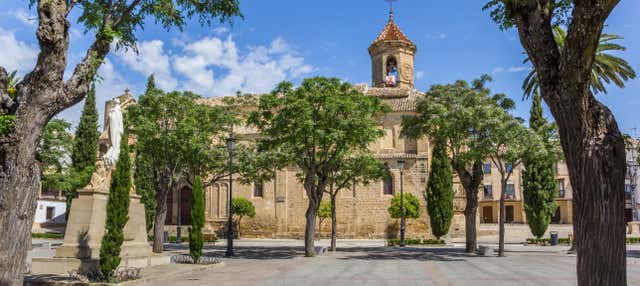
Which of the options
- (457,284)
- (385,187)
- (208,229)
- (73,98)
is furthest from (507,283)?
(208,229)

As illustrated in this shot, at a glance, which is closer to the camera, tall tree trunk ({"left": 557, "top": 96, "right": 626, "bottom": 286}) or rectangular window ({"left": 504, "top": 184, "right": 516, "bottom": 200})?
tall tree trunk ({"left": 557, "top": 96, "right": 626, "bottom": 286})

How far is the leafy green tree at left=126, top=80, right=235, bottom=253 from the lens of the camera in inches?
853

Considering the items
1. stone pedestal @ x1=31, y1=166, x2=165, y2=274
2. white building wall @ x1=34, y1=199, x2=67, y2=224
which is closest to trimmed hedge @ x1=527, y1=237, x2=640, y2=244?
stone pedestal @ x1=31, y1=166, x2=165, y2=274

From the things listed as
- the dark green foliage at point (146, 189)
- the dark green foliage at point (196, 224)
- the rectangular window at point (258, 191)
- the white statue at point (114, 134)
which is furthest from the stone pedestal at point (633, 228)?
the white statue at point (114, 134)

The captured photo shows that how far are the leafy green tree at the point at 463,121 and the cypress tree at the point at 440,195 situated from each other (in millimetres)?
10922

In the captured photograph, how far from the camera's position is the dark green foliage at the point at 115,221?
1162 centimetres

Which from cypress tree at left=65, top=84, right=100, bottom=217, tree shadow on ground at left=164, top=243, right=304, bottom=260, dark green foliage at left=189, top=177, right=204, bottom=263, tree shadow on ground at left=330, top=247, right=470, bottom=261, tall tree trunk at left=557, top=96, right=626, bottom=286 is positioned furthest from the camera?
cypress tree at left=65, top=84, right=100, bottom=217

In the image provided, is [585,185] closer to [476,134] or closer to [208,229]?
[476,134]

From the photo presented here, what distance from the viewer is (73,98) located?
8.52 m

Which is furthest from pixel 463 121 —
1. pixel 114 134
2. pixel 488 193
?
pixel 488 193

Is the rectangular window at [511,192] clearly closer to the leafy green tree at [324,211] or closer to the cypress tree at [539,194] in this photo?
the cypress tree at [539,194]

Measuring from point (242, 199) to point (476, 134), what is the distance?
22.4 meters

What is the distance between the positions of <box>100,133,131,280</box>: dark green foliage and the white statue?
241 cm

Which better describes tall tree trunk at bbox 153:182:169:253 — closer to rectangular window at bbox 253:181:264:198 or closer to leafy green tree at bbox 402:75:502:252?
leafy green tree at bbox 402:75:502:252
